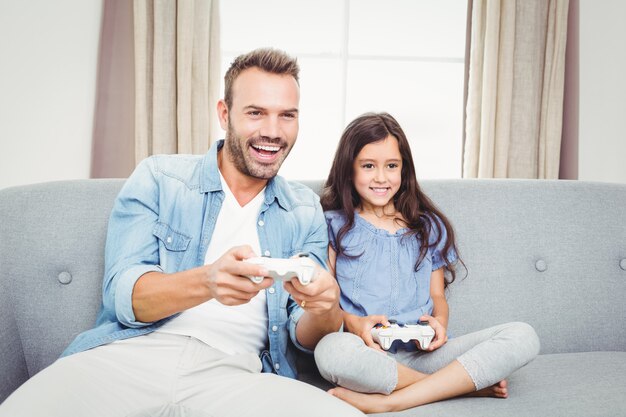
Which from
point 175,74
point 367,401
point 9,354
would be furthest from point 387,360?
point 175,74

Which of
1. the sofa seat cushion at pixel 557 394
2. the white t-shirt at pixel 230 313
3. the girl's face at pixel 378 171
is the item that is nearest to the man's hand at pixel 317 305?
the white t-shirt at pixel 230 313

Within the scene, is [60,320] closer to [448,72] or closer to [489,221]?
[489,221]

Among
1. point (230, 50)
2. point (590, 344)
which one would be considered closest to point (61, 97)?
point (230, 50)

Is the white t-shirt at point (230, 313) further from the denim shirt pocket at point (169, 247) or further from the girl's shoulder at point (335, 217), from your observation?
the girl's shoulder at point (335, 217)

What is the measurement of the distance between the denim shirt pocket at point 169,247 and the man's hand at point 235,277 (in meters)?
0.30

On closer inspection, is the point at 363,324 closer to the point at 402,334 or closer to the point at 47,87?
the point at 402,334

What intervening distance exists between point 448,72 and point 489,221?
78.4 inches

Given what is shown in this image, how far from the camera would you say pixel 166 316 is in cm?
128

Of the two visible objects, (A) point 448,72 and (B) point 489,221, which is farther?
(A) point 448,72

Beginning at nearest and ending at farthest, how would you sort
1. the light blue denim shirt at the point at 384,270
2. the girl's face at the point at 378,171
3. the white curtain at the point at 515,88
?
the light blue denim shirt at the point at 384,270 < the girl's face at the point at 378,171 < the white curtain at the point at 515,88

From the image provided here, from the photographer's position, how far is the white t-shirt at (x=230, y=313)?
4.41 ft

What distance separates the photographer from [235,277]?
3.59 ft

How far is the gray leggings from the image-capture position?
4.28 feet

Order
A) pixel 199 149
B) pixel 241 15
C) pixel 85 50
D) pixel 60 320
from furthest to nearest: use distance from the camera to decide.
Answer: pixel 241 15 → pixel 199 149 → pixel 85 50 → pixel 60 320
